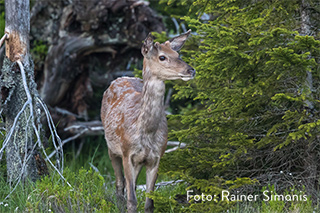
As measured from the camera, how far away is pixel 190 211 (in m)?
6.05

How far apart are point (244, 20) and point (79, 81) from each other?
506 centimetres

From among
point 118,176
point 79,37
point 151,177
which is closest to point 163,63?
point 151,177

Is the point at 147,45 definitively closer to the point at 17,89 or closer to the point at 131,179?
the point at 131,179

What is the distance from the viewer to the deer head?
5641 millimetres

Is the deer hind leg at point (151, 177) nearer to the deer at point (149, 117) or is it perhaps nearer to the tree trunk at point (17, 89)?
the deer at point (149, 117)

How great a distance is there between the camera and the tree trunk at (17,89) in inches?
275

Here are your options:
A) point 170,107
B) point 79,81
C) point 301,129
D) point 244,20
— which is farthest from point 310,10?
point 170,107

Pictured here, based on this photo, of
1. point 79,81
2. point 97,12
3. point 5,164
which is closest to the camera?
point 5,164

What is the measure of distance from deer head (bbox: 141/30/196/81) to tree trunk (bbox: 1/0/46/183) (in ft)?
6.64

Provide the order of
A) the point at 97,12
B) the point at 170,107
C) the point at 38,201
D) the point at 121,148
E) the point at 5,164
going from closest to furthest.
Answer: the point at 38,201
the point at 121,148
the point at 5,164
the point at 97,12
the point at 170,107

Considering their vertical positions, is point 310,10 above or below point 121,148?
above

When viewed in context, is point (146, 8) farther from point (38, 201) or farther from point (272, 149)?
point (38, 201)

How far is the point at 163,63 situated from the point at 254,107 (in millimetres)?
1448

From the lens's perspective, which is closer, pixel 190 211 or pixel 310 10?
pixel 190 211
